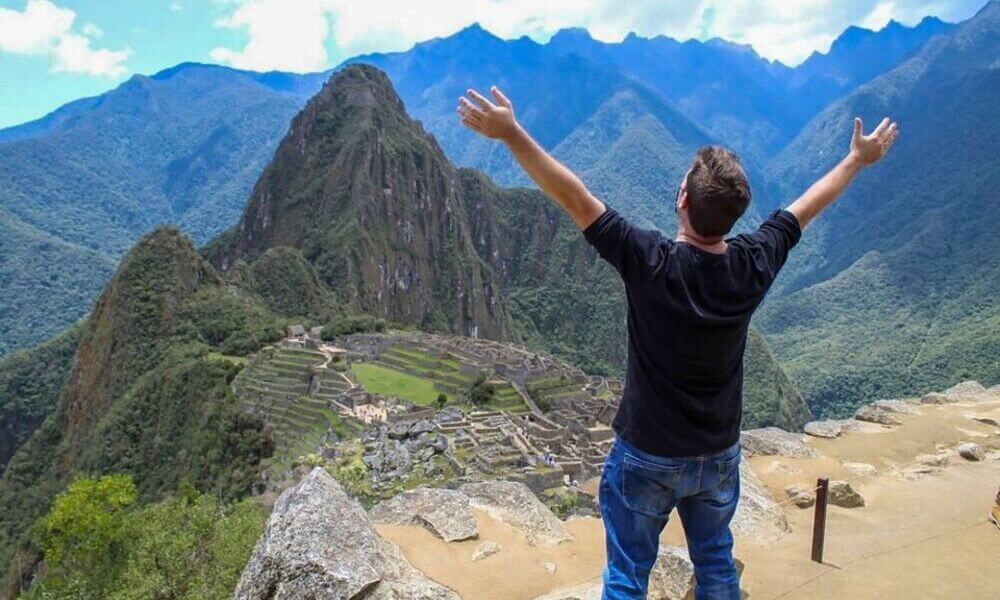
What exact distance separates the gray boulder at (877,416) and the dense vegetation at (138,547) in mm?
9437

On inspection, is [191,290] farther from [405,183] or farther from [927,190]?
[927,190]

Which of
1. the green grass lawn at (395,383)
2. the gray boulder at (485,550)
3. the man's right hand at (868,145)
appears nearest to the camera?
the man's right hand at (868,145)

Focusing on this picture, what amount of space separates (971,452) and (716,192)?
331 inches

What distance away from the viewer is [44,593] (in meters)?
9.88

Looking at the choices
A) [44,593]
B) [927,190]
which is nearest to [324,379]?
[44,593]

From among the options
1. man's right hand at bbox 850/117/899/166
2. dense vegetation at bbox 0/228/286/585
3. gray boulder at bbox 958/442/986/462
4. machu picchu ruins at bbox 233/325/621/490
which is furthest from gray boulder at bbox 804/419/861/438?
dense vegetation at bbox 0/228/286/585

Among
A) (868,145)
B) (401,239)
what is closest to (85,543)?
(868,145)

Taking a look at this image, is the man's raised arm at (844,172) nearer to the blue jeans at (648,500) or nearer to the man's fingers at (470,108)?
the blue jeans at (648,500)

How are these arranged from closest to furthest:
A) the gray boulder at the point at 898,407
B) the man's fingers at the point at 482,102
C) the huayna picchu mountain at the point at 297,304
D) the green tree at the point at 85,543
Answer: the man's fingers at the point at 482,102 < the green tree at the point at 85,543 < the gray boulder at the point at 898,407 < the huayna picchu mountain at the point at 297,304

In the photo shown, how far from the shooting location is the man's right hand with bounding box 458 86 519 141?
116 inches

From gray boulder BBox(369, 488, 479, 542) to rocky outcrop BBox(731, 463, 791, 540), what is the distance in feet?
8.13

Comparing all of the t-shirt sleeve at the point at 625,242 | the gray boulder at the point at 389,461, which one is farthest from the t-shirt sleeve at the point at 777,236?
the gray boulder at the point at 389,461

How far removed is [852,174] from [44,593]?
11.6m

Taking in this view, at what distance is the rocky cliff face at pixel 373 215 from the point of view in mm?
106000
